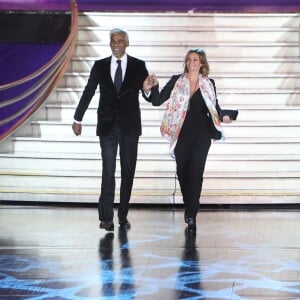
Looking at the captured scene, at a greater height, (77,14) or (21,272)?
(77,14)

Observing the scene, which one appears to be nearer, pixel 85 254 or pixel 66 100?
pixel 85 254

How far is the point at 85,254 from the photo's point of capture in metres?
7.80

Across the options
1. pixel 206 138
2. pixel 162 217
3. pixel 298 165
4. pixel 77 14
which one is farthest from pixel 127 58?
pixel 77 14

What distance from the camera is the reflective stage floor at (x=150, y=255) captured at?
6.60 metres

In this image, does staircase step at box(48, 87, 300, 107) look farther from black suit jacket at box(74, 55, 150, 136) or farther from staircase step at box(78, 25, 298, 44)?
black suit jacket at box(74, 55, 150, 136)

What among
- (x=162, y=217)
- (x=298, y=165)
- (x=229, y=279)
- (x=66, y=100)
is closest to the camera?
(x=229, y=279)

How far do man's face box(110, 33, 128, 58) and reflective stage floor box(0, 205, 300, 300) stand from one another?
1488 mm

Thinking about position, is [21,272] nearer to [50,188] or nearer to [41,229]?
[41,229]

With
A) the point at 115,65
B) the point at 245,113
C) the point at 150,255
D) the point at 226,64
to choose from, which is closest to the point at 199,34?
the point at 226,64

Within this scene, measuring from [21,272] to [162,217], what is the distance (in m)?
2.74

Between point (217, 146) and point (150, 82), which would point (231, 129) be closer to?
point (217, 146)

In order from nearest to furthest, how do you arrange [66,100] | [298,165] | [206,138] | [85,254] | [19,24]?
[85,254]
[206,138]
[298,165]
[66,100]
[19,24]

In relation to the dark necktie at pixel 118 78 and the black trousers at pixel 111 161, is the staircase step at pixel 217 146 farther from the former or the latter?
the dark necktie at pixel 118 78

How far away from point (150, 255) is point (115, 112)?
1533 millimetres
